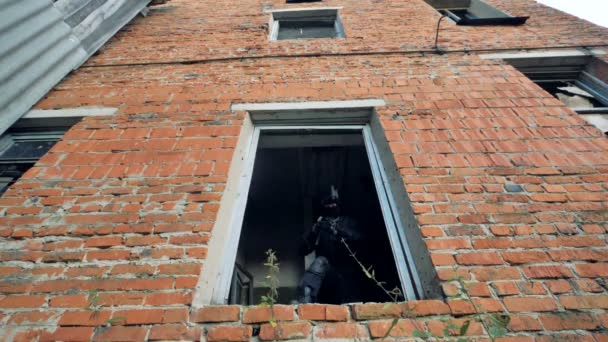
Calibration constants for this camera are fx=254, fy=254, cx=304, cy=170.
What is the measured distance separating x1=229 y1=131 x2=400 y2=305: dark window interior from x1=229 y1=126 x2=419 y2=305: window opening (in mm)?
12

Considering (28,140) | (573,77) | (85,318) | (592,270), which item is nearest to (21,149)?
(28,140)

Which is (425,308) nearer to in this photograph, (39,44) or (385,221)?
(385,221)

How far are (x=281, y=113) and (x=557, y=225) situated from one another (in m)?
2.11

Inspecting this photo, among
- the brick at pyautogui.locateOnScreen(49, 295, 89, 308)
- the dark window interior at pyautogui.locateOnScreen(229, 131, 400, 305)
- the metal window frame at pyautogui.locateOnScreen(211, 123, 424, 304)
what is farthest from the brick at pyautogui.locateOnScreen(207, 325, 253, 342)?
the dark window interior at pyautogui.locateOnScreen(229, 131, 400, 305)

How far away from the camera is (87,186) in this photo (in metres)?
1.80

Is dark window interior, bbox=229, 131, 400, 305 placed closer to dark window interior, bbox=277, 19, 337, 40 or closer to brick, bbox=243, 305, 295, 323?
brick, bbox=243, 305, 295, 323

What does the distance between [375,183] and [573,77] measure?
3163mm

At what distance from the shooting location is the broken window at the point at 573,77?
2.82 meters

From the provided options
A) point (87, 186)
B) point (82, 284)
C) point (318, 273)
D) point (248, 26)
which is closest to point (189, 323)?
point (82, 284)

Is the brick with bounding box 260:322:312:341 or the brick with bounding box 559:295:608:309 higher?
the brick with bounding box 559:295:608:309

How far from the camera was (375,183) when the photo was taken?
6.60ft

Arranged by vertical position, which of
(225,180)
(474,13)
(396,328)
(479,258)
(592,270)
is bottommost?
(396,328)

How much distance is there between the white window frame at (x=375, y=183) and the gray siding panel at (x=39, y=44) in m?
2.01

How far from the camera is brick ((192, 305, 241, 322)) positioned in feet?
3.97
